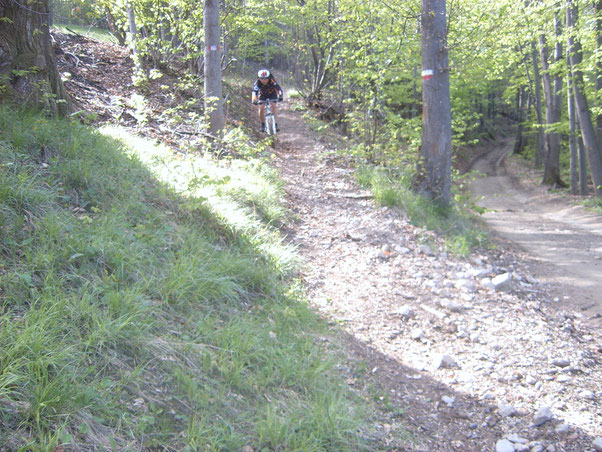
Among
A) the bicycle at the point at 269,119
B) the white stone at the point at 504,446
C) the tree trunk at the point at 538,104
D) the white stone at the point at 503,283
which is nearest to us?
the white stone at the point at 504,446

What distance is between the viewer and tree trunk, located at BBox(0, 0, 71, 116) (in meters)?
5.39

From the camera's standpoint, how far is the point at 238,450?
2561 mm

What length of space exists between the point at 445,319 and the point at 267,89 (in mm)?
7840

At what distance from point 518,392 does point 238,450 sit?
264cm

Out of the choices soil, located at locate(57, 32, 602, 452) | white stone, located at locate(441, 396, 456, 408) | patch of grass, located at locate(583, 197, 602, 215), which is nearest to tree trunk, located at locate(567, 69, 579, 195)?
patch of grass, located at locate(583, 197, 602, 215)

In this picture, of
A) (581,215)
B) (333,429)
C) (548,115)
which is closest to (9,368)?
A: (333,429)

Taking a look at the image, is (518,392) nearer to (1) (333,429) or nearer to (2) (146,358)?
(1) (333,429)

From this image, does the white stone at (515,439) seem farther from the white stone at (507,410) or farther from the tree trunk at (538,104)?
the tree trunk at (538,104)

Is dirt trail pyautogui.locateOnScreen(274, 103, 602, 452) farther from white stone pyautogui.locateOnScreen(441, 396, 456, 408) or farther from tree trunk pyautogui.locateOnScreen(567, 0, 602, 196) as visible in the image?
tree trunk pyautogui.locateOnScreen(567, 0, 602, 196)

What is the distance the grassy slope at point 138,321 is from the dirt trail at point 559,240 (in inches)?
161

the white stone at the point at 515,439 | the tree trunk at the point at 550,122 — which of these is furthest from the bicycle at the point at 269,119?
the tree trunk at the point at 550,122

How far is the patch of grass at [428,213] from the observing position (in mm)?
7014

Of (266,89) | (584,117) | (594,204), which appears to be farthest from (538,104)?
(266,89)

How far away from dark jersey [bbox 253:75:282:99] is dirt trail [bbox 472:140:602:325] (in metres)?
5.55
